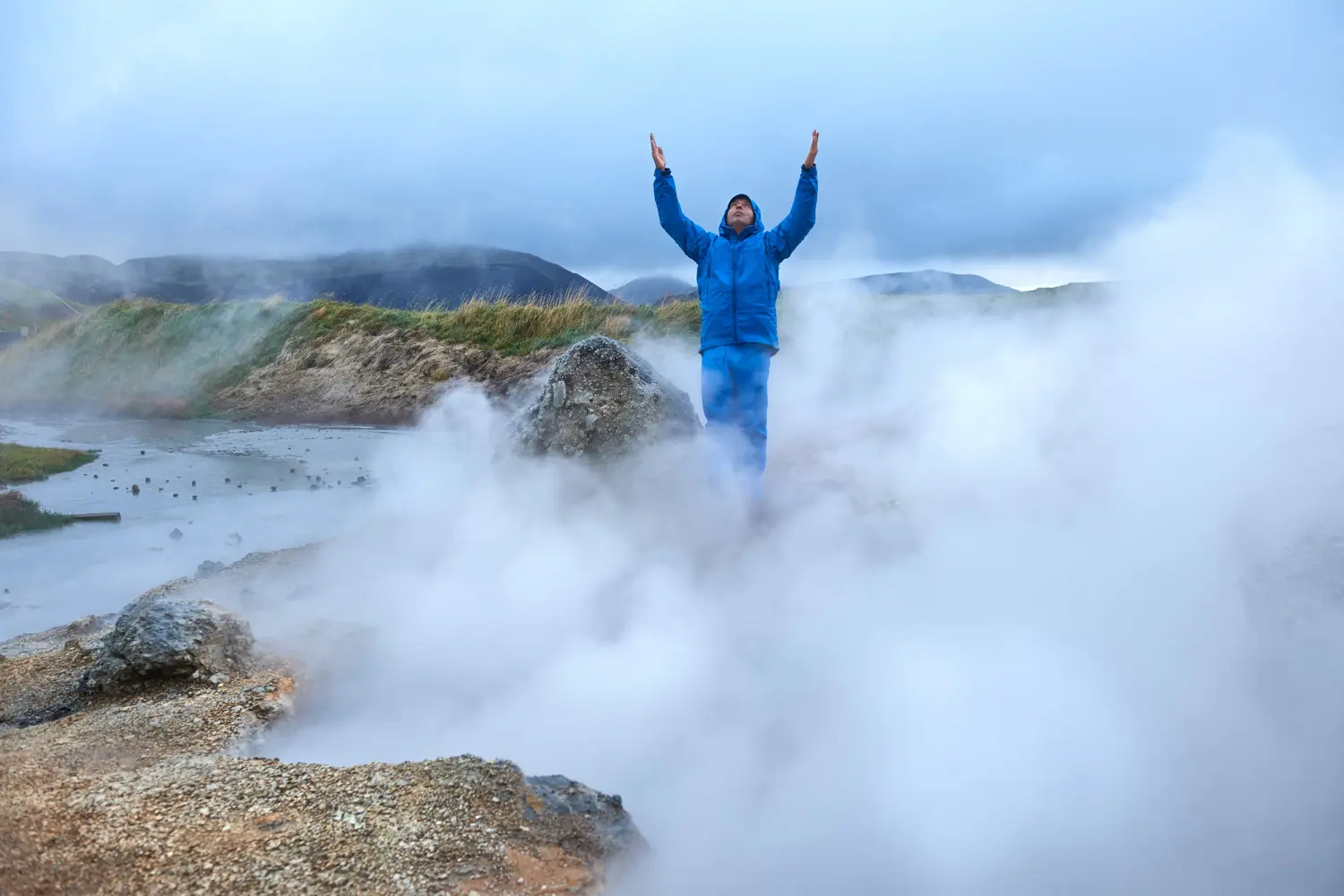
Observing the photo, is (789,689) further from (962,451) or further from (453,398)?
(453,398)

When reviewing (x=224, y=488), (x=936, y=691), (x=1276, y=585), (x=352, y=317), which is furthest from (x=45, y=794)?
(x=352, y=317)

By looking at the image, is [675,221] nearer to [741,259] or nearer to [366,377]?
[741,259]

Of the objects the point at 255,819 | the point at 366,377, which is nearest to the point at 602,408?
the point at 255,819

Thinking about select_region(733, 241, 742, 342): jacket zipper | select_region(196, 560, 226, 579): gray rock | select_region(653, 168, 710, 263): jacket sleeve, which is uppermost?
select_region(653, 168, 710, 263): jacket sleeve

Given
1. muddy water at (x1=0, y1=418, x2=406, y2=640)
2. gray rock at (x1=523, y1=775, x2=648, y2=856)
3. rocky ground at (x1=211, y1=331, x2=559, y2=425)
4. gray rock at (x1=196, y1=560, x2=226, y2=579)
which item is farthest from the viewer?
rocky ground at (x1=211, y1=331, x2=559, y2=425)

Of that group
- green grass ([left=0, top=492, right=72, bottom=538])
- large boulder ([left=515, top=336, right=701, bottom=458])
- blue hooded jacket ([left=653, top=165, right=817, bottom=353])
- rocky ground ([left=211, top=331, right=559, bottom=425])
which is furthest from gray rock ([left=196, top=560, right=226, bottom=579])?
rocky ground ([left=211, top=331, right=559, bottom=425])

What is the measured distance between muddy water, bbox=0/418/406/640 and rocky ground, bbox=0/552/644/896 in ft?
8.88

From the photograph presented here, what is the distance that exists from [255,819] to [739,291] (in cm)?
290

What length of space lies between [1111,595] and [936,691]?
82cm

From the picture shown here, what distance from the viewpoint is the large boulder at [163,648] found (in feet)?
10.3

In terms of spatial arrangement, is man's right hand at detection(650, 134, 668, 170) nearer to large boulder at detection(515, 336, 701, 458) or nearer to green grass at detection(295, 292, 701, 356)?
large boulder at detection(515, 336, 701, 458)

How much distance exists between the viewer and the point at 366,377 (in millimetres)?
15031

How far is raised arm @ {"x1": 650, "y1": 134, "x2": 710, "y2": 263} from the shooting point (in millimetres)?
4254

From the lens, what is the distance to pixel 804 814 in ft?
8.07
